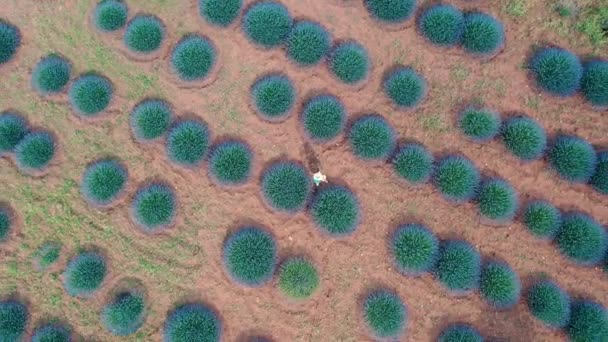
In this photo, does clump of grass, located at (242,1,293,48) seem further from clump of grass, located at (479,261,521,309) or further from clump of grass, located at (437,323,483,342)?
clump of grass, located at (437,323,483,342)

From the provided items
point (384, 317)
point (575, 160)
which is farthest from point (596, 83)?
point (384, 317)

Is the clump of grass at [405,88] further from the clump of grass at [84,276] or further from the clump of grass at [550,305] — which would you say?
the clump of grass at [84,276]

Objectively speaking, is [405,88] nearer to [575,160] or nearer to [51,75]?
[575,160]


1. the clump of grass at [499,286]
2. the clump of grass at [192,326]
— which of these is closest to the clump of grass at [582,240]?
the clump of grass at [499,286]

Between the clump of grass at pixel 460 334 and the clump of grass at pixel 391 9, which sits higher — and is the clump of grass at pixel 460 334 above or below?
below

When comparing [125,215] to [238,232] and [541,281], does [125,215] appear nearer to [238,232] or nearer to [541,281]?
[238,232]
